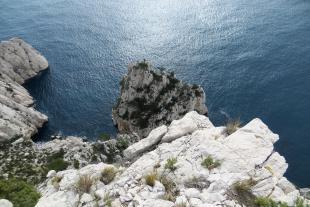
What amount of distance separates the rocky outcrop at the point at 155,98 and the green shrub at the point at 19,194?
244 ft

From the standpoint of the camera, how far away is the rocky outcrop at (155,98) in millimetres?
111500

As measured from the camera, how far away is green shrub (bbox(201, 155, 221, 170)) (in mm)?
33062

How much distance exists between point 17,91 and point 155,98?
4920 cm

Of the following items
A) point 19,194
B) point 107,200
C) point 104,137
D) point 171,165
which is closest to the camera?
point 107,200

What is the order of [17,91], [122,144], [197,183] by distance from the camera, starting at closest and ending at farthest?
1. [197,183]
2. [122,144]
3. [17,91]

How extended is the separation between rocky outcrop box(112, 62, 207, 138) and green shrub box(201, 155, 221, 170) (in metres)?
77.0

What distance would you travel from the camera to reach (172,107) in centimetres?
11131

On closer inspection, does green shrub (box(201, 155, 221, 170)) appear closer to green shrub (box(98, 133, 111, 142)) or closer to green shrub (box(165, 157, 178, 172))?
green shrub (box(165, 157, 178, 172))

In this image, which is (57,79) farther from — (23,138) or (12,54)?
(23,138)

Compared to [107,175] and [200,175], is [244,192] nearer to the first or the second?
[200,175]

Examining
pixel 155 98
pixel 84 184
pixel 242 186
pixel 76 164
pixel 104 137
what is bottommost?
pixel 104 137

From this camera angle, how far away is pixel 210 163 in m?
33.2

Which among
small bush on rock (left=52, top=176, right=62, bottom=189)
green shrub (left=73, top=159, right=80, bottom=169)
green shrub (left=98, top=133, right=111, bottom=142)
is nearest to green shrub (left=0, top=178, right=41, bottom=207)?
small bush on rock (left=52, top=176, right=62, bottom=189)

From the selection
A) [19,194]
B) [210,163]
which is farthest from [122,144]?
[210,163]
